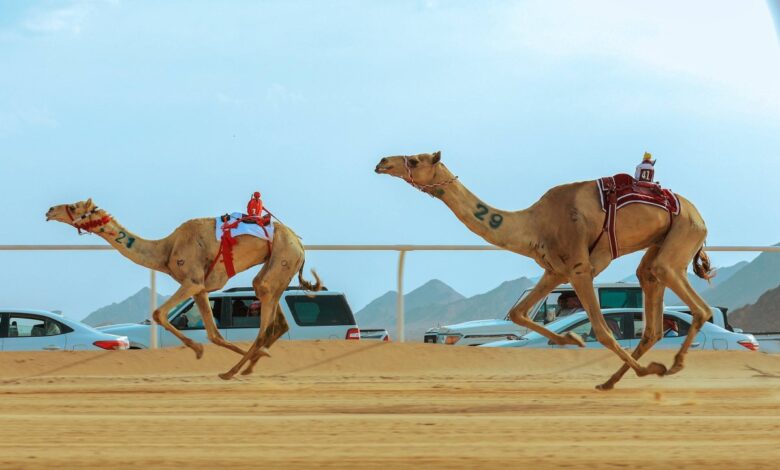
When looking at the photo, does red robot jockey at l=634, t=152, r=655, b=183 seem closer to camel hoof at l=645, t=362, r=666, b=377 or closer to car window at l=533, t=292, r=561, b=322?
camel hoof at l=645, t=362, r=666, b=377

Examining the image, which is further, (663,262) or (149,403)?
(663,262)

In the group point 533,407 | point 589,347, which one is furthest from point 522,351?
point 533,407

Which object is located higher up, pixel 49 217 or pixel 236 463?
pixel 49 217

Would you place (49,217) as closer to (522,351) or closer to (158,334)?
(158,334)

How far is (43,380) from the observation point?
18328mm

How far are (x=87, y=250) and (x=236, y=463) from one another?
13966 millimetres

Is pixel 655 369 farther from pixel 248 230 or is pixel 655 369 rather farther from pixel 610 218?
pixel 248 230

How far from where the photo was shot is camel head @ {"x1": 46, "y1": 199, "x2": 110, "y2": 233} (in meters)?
19.1

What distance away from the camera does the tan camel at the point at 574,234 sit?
15.3 m

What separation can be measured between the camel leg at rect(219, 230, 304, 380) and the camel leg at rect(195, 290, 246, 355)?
11.4 inches

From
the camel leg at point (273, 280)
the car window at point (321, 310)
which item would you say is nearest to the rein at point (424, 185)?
the camel leg at point (273, 280)

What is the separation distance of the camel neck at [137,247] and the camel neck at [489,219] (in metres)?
5.25

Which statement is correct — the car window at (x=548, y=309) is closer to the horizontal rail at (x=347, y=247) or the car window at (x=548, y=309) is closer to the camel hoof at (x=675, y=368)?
the horizontal rail at (x=347, y=247)

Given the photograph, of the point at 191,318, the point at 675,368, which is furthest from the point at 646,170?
the point at 191,318
